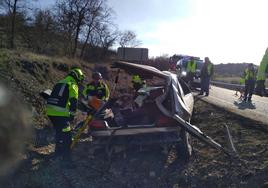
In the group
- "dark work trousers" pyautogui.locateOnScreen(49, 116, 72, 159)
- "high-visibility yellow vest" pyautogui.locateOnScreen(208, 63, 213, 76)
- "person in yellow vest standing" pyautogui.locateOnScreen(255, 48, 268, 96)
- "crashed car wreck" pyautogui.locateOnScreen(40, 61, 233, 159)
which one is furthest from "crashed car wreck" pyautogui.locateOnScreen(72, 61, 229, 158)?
"high-visibility yellow vest" pyautogui.locateOnScreen(208, 63, 213, 76)

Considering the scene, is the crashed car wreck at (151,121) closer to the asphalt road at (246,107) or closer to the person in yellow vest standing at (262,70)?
the person in yellow vest standing at (262,70)

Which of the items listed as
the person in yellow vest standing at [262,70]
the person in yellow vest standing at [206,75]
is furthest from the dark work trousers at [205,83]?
the person in yellow vest standing at [262,70]

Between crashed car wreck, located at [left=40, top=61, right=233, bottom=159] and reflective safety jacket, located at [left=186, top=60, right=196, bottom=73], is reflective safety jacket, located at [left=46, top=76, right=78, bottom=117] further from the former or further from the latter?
reflective safety jacket, located at [left=186, top=60, right=196, bottom=73]

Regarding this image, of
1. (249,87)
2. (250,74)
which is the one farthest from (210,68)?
(249,87)

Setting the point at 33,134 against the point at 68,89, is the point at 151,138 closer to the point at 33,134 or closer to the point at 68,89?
the point at 68,89

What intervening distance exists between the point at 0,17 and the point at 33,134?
1814cm

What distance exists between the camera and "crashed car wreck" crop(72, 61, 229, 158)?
655 cm

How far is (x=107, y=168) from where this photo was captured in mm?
6629

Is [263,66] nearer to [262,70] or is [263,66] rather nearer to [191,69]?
[262,70]

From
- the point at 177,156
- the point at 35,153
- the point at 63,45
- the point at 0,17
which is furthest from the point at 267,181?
the point at 63,45

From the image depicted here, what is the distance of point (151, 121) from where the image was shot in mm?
7102

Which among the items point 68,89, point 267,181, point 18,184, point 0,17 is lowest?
point 18,184

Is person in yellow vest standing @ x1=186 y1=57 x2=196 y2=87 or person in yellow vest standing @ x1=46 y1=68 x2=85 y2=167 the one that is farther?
person in yellow vest standing @ x1=186 y1=57 x2=196 y2=87

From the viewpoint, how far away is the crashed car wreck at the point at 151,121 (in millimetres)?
6547
